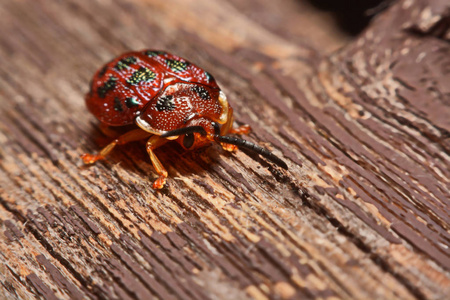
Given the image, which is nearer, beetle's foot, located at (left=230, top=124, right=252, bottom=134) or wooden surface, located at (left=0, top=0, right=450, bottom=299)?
wooden surface, located at (left=0, top=0, right=450, bottom=299)

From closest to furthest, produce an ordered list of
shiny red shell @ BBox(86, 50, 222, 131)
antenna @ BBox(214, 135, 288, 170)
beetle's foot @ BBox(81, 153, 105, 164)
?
antenna @ BBox(214, 135, 288, 170) < shiny red shell @ BBox(86, 50, 222, 131) < beetle's foot @ BBox(81, 153, 105, 164)

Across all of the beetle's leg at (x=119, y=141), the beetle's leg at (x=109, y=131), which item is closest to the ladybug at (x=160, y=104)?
→ the beetle's leg at (x=119, y=141)

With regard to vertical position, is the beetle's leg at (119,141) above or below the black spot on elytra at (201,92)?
below

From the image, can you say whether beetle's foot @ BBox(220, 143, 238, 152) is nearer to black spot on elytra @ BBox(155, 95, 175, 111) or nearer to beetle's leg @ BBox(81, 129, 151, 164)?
black spot on elytra @ BBox(155, 95, 175, 111)

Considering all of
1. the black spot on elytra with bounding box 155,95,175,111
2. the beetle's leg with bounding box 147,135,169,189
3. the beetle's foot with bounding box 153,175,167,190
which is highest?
the black spot on elytra with bounding box 155,95,175,111

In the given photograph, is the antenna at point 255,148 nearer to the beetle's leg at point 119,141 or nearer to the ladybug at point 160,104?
the ladybug at point 160,104

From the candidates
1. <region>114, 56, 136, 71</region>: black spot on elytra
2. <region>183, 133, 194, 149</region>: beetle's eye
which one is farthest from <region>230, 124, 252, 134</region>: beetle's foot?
<region>114, 56, 136, 71</region>: black spot on elytra

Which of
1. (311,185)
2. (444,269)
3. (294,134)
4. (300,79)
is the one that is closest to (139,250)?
(311,185)

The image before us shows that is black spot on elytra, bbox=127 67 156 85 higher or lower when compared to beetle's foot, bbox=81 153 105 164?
higher
